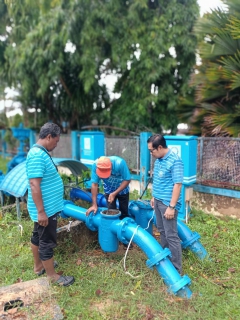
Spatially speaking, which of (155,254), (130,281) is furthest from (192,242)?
(130,281)

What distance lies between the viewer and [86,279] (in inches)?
118

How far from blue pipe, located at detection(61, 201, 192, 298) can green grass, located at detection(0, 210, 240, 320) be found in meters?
0.13

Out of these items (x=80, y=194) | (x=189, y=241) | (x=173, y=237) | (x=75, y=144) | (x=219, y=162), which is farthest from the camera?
(x=75, y=144)

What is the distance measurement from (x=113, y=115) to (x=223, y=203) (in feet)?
15.9

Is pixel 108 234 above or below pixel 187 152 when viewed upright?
below

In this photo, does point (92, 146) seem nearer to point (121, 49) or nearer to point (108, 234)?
point (121, 49)

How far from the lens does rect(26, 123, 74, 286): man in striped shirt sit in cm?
258

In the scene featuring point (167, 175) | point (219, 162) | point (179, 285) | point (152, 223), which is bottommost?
point (179, 285)

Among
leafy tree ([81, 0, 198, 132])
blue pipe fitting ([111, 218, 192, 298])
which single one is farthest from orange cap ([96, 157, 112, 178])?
leafy tree ([81, 0, 198, 132])

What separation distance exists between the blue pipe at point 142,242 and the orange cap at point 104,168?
44 centimetres

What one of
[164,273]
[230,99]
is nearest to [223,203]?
[230,99]

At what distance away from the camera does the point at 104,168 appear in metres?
3.10

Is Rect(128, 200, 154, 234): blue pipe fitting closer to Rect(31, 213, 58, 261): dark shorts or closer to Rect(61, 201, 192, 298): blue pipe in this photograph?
Rect(61, 201, 192, 298): blue pipe

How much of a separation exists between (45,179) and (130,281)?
138cm
